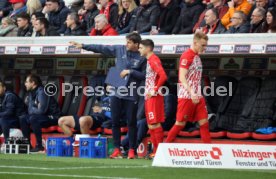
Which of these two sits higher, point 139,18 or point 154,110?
point 139,18

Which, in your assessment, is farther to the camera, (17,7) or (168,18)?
(17,7)

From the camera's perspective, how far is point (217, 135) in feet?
55.5

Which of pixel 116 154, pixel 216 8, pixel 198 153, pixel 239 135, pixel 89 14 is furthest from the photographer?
pixel 89 14

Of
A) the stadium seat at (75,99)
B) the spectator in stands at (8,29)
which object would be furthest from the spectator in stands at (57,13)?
the stadium seat at (75,99)

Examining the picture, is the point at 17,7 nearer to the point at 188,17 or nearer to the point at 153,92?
the point at 188,17

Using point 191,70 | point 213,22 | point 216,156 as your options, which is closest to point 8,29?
point 213,22

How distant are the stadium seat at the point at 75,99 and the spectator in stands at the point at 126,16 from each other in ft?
5.71

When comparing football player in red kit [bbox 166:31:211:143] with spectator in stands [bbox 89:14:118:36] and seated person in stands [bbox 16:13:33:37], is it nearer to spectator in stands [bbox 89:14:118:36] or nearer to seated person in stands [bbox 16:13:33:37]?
spectator in stands [bbox 89:14:118:36]

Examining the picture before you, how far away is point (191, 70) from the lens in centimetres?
1447

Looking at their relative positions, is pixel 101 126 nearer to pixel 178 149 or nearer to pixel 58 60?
pixel 58 60

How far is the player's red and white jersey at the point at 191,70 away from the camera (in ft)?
47.0

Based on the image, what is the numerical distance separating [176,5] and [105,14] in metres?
1.82

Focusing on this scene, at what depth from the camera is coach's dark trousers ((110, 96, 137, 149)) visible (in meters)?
15.8

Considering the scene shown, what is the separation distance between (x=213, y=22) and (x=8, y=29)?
491 centimetres
